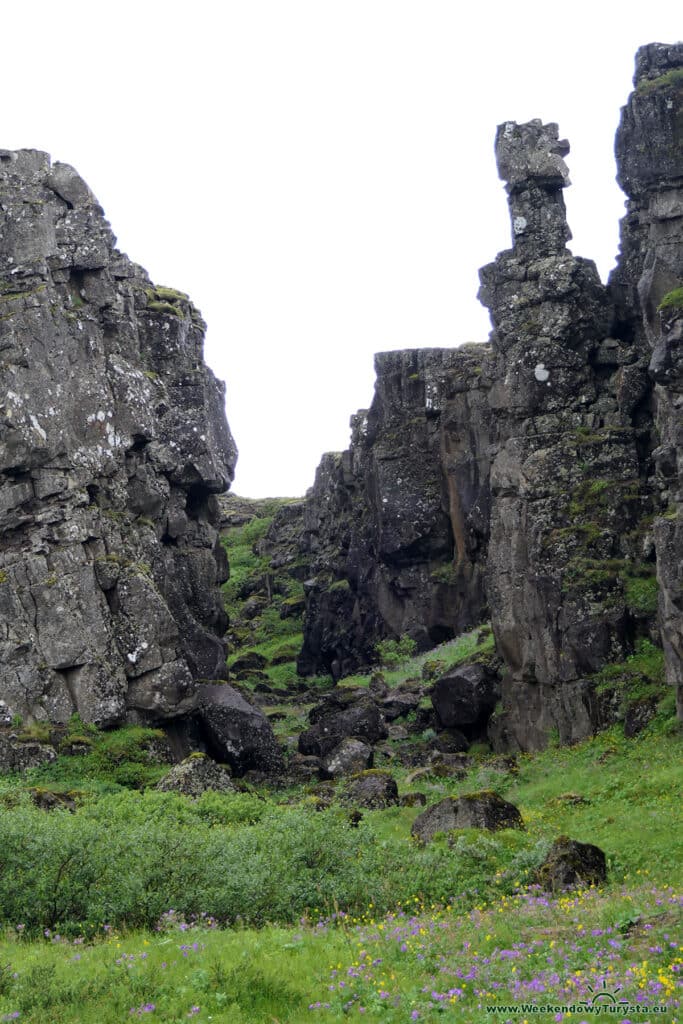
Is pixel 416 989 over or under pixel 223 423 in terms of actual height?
under

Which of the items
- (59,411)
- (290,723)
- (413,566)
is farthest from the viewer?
(413,566)

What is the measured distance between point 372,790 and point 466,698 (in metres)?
13.6

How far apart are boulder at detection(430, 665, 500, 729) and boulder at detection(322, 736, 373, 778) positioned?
4.92 meters

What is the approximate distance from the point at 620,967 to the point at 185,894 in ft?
34.3

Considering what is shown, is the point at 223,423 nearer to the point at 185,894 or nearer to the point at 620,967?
the point at 185,894

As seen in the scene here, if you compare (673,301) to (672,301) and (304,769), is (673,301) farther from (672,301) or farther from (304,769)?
(304,769)

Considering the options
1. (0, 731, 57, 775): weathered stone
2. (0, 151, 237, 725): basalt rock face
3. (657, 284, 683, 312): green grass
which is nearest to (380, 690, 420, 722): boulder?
(0, 151, 237, 725): basalt rock face

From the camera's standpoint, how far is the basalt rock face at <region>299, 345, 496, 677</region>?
275 ft

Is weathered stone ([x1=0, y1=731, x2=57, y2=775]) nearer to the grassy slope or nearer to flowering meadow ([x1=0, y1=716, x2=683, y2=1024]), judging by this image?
flowering meadow ([x1=0, y1=716, x2=683, y2=1024])

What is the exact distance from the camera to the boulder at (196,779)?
42.5 metres

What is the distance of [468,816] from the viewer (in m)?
32.8

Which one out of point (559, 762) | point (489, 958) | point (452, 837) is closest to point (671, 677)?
point (559, 762)

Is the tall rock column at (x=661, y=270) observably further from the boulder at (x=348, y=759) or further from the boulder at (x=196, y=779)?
the boulder at (x=196, y=779)

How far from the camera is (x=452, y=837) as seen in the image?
31078mm
